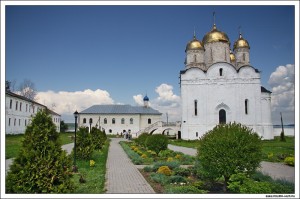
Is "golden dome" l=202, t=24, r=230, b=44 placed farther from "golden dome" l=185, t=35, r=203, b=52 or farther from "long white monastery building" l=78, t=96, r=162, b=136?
"long white monastery building" l=78, t=96, r=162, b=136

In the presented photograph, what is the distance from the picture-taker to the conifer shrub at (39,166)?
5.39 metres

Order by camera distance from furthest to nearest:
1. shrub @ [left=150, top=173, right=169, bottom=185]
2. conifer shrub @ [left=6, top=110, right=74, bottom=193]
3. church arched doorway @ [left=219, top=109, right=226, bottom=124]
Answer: church arched doorway @ [left=219, top=109, right=226, bottom=124], shrub @ [left=150, top=173, right=169, bottom=185], conifer shrub @ [left=6, top=110, right=74, bottom=193]

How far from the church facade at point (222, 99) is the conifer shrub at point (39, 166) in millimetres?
24484

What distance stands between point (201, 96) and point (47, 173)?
25.6 metres

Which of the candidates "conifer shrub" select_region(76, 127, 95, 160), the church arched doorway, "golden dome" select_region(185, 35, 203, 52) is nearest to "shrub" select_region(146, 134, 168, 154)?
"conifer shrub" select_region(76, 127, 95, 160)

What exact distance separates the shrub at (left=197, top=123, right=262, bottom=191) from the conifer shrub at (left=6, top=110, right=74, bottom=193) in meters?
3.83

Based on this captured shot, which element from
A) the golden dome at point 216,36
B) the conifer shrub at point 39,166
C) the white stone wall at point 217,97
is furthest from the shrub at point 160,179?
the golden dome at point 216,36

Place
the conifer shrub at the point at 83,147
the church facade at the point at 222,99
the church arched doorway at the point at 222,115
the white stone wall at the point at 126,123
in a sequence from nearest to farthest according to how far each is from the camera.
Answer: the conifer shrub at the point at 83,147 < the church facade at the point at 222,99 < the church arched doorway at the point at 222,115 < the white stone wall at the point at 126,123

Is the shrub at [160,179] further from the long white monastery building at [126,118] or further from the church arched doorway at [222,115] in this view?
the long white monastery building at [126,118]

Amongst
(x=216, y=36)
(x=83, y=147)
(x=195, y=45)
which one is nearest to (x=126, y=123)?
(x=195, y=45)

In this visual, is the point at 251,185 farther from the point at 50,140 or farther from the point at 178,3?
the point at 178,3

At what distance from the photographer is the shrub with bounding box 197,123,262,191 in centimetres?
696

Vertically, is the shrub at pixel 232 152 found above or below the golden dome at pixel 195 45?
below

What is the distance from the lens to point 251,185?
20.0 ft
